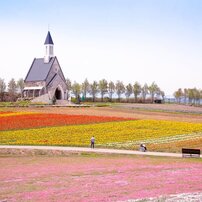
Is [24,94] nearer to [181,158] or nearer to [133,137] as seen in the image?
A: [133,137]

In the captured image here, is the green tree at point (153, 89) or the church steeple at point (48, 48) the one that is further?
the green tree at point (153, 89)

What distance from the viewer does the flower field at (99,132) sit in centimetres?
4144

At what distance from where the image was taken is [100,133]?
4891cm

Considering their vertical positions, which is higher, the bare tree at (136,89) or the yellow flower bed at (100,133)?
the bare tree at (136,89)

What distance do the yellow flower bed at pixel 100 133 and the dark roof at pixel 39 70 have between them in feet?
181

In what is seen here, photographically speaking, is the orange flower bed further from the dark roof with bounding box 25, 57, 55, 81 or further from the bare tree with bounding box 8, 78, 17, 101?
the bare tree with bounding box 8, 78, 17, 101

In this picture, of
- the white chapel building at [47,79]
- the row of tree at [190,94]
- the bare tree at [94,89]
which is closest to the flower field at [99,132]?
the white chapel building at [47,79]

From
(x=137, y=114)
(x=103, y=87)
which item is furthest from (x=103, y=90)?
(x=137, y=114)

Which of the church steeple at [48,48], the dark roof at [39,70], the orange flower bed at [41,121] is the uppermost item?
the church steeple at [48,48]

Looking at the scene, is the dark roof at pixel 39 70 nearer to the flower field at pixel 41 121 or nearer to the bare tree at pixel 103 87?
the bare tree at pixel 103 87

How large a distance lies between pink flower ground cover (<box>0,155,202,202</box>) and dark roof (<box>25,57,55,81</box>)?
8149 centimetres

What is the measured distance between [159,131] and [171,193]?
33.5m

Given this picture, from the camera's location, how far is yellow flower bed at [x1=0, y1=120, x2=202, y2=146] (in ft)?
139

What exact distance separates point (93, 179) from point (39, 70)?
94.2 metres
